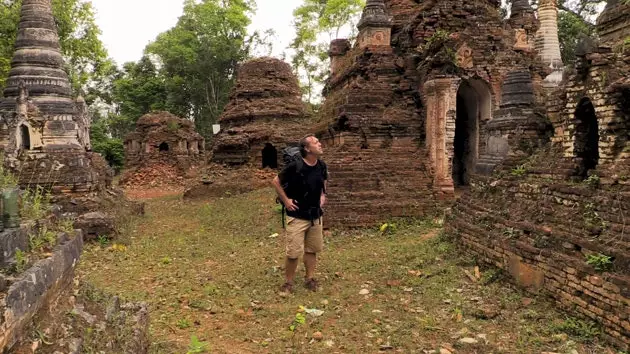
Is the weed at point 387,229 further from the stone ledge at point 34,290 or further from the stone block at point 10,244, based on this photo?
the stone block at point 10,244

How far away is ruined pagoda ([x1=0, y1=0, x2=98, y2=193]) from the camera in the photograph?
1011cm

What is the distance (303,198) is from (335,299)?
1243mm

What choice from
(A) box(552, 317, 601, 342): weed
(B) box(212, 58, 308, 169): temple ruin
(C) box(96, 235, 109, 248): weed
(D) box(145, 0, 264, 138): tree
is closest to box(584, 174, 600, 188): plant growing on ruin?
(A) box(552, 317, 601, 342): weed

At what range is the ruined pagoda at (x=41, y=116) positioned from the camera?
33.2 ft

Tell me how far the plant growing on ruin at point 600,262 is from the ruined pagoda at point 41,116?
9.46 m

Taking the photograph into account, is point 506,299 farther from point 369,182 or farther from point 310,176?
point 369,182

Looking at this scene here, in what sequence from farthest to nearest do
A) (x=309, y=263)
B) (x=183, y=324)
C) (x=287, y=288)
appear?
(x=309, y=263)
(x=287, y=288)
(x=183, y=324)

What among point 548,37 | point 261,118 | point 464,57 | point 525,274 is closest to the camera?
point 525,274

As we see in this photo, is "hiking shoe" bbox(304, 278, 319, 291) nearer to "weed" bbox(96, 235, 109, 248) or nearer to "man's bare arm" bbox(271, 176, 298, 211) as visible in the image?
"man's bare arm" bbox(271, 176, 298, 211)

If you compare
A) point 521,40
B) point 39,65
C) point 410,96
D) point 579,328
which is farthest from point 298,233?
point 521,40

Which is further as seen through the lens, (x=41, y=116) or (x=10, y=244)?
(x=41, y=116)

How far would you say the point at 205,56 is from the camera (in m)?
32.7

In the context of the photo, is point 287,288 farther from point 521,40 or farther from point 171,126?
point 171,126

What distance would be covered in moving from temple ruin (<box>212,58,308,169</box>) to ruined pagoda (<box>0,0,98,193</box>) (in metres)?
7.61
